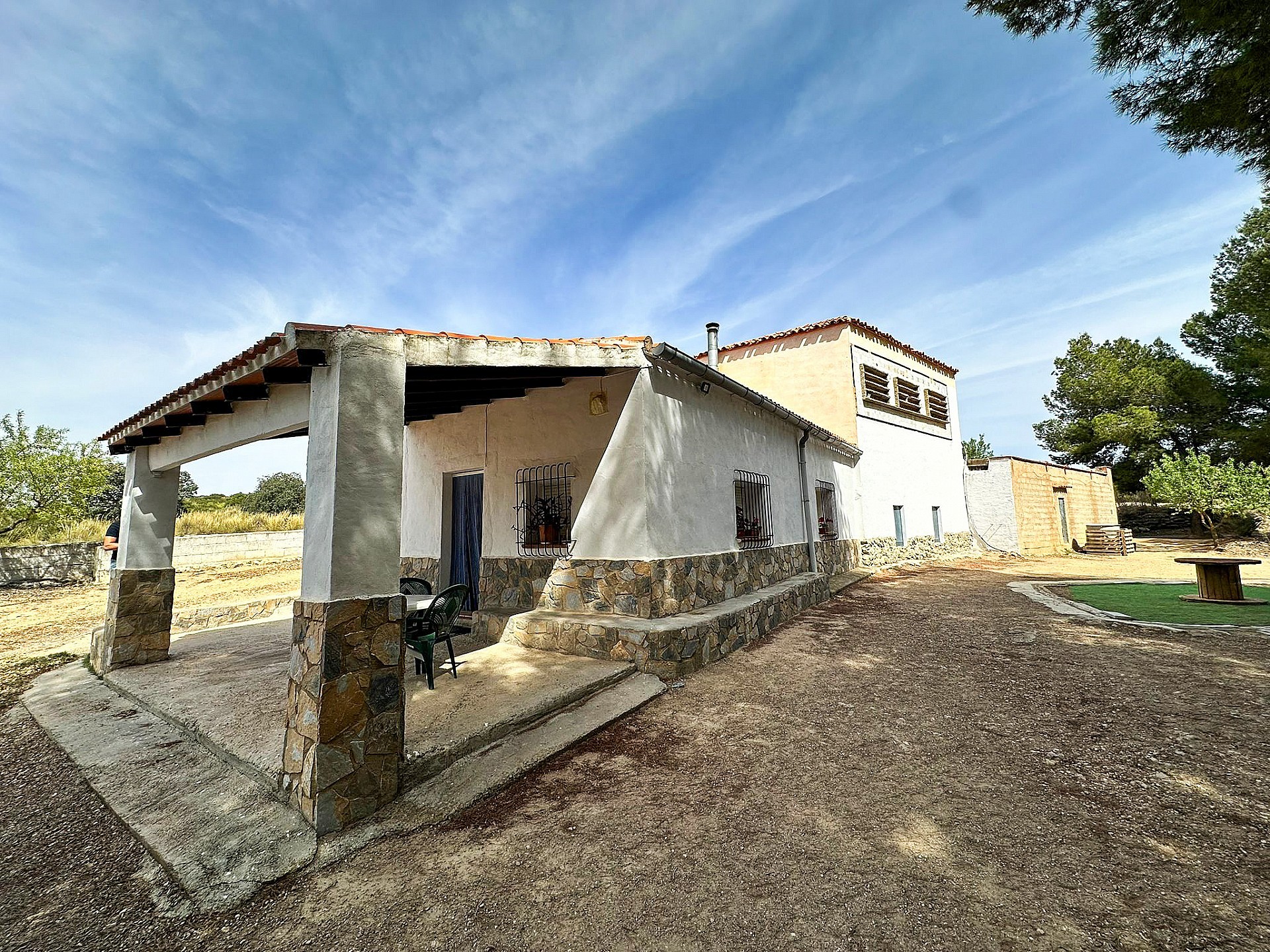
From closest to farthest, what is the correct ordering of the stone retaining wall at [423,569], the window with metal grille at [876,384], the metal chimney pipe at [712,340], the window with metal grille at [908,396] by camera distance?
the stone retaining wall at [423,569]
the metal chimney pipe at [712,340]
the window with metal grille at [876,384]
the window with metal grille at [908,396]

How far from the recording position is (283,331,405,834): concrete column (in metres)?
2.77

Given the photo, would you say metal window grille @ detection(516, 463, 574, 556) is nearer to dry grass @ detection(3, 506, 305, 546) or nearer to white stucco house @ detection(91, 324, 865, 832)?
white stucco house @ detection(91, 324, 865, 832)

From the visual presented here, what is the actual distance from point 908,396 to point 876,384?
1.92m

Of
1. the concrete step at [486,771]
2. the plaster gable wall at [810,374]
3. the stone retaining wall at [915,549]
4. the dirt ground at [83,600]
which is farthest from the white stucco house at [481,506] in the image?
the stone retaining wall at [915,549]

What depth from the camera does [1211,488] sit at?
18094mm

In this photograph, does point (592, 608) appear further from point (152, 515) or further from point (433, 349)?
point (152, 515)

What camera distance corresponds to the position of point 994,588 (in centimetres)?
1001

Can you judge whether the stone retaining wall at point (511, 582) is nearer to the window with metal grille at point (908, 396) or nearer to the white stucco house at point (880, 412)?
the white stucco house at point (880, 412)

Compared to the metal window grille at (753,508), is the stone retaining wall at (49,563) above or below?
below

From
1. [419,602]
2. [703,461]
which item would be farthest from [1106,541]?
[419,602]

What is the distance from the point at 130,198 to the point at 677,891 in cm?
Result: 1040

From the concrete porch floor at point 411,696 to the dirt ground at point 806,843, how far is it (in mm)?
461

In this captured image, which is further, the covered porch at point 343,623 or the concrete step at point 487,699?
the concrete step at point 487,699

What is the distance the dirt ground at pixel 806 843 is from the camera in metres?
1.99
